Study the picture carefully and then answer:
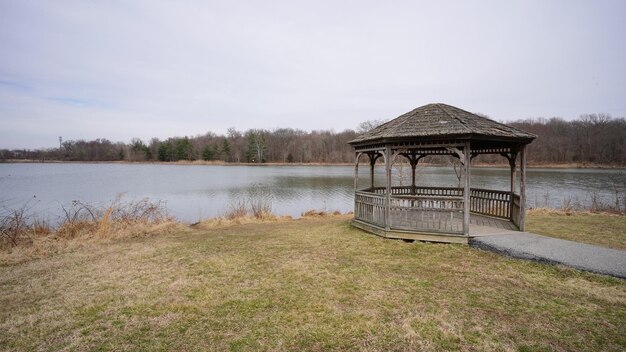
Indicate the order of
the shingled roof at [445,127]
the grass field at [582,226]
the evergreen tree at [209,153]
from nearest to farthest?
the shingled roof at [445,127]
the grass field at [582,226]
the evergreen tree at [209,153]

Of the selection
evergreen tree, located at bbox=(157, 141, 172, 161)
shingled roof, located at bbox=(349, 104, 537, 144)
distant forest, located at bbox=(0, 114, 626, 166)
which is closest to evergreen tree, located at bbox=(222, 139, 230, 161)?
distant forest, located at bbox=(0, 114, 626, 166)

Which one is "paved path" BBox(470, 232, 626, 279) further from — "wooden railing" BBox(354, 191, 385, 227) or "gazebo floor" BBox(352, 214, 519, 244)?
"wooden railing" BBox(354, 191, 385, 227)

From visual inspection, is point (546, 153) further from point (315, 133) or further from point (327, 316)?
point (327, 316)

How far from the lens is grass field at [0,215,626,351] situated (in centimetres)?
410

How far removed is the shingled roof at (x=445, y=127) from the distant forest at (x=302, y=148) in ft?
121

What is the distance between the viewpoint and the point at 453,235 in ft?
27.6

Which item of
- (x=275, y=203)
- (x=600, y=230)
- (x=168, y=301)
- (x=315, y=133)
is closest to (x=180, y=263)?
(x=168, y=301)

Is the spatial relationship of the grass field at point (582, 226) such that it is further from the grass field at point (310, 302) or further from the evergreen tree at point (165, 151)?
the evergreen tree at point (165, 151)

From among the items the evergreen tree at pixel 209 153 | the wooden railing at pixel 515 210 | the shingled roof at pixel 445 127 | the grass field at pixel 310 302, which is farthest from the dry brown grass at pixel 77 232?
the evergreen tree at pixel 209 153

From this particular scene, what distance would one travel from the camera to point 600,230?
10.4m

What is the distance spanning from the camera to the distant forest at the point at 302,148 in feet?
215

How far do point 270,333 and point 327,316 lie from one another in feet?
2.92

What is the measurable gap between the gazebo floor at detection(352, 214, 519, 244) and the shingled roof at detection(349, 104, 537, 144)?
8.45 feet

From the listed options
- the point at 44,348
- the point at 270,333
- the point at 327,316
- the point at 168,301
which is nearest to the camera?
the point at 44,348
